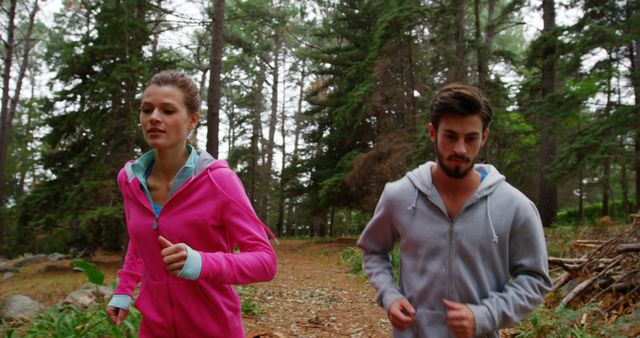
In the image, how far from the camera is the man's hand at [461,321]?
160cm

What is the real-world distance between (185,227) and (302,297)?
5.53m

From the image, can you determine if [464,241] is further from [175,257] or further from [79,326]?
[79,326]

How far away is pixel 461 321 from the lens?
160 centimetres

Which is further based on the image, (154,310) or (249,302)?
(249,302)

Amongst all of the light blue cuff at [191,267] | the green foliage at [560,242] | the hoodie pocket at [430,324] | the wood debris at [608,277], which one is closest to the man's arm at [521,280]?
the hoodie pocket at [430,324]

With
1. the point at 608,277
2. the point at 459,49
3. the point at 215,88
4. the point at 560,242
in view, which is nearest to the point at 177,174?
the point at 608,277

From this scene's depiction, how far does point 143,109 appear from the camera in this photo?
212cm

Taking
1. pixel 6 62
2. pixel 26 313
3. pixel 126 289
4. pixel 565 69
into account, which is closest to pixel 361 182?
pixel 565 69

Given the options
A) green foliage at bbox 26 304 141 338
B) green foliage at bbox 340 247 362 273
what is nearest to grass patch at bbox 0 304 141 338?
green foliage at bbox 26 304 141 338

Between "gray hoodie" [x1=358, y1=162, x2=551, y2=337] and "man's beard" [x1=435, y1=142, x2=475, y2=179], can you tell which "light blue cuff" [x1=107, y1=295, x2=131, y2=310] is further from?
"man's beard" [x1=435, y1=142, x2=475, y2=179]

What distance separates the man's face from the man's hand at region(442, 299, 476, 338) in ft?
1.65

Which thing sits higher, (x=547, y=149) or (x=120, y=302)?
(x=547, y=149)

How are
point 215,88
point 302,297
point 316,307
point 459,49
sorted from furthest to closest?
point 459,49, point 215,88, point 302,297, point 316,307

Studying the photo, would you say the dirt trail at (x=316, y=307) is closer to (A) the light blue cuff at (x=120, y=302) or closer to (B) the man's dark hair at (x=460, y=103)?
(A) the light blue cuff at (x=120, y=302)
